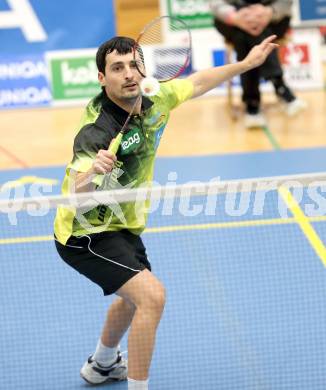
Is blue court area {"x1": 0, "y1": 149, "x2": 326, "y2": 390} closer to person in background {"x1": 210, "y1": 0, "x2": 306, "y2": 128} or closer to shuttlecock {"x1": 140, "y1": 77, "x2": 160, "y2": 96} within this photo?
shuttlecock {"x1": 140, "y1": 77, "x2": 160, "y2": 96}

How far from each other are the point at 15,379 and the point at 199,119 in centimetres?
582

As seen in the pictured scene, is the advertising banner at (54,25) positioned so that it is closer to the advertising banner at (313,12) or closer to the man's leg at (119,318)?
the advertising banner at (313,12)

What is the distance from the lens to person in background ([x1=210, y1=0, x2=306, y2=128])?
9086 millimetres

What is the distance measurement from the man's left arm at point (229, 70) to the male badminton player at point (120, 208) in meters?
0.07

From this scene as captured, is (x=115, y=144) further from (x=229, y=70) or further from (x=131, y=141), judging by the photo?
(x=229, y=70)

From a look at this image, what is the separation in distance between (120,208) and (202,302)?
1.63 m

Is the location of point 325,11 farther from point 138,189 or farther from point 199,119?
point 138,189

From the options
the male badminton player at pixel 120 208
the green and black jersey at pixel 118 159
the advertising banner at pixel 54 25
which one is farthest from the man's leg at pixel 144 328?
the advertising banner at pixel 54 25

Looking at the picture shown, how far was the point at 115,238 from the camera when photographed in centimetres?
442

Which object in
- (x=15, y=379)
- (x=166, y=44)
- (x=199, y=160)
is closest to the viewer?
(x=15, y=379)

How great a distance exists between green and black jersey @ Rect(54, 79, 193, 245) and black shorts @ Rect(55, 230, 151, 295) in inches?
1.9

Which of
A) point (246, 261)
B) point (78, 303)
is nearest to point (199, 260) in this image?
point (246, 261)

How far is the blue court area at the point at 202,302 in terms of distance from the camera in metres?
5.02

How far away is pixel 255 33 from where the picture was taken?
29.8 ft
